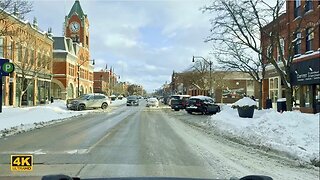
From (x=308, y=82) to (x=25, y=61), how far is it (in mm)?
30390

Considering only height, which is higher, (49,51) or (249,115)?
(49,51)

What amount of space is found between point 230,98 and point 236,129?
205 ft

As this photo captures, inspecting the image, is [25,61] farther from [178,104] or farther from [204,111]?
[204,111]

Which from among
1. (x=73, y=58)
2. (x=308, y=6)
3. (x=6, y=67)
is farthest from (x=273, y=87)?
(x=73, y=58)

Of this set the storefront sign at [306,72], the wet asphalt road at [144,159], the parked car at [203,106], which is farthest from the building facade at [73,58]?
the wet asphalt road at [144,159]

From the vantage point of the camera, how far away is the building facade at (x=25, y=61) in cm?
4144

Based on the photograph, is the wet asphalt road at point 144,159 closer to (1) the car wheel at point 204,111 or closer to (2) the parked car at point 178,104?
(1) the car wheel at point 204,111

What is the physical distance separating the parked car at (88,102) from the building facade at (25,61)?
17.3ft

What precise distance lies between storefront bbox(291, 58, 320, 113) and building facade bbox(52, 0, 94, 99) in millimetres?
44339

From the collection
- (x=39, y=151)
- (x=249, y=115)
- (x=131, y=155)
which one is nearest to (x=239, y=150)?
(x=131, y=155)

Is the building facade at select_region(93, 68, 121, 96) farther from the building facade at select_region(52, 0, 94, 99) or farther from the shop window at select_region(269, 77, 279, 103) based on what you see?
the shop window at select_region(269, 77, 279, 103)

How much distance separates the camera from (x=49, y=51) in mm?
58750

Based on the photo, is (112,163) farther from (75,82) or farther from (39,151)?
(75,82)

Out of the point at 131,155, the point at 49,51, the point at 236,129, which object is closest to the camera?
the point at 131,155
